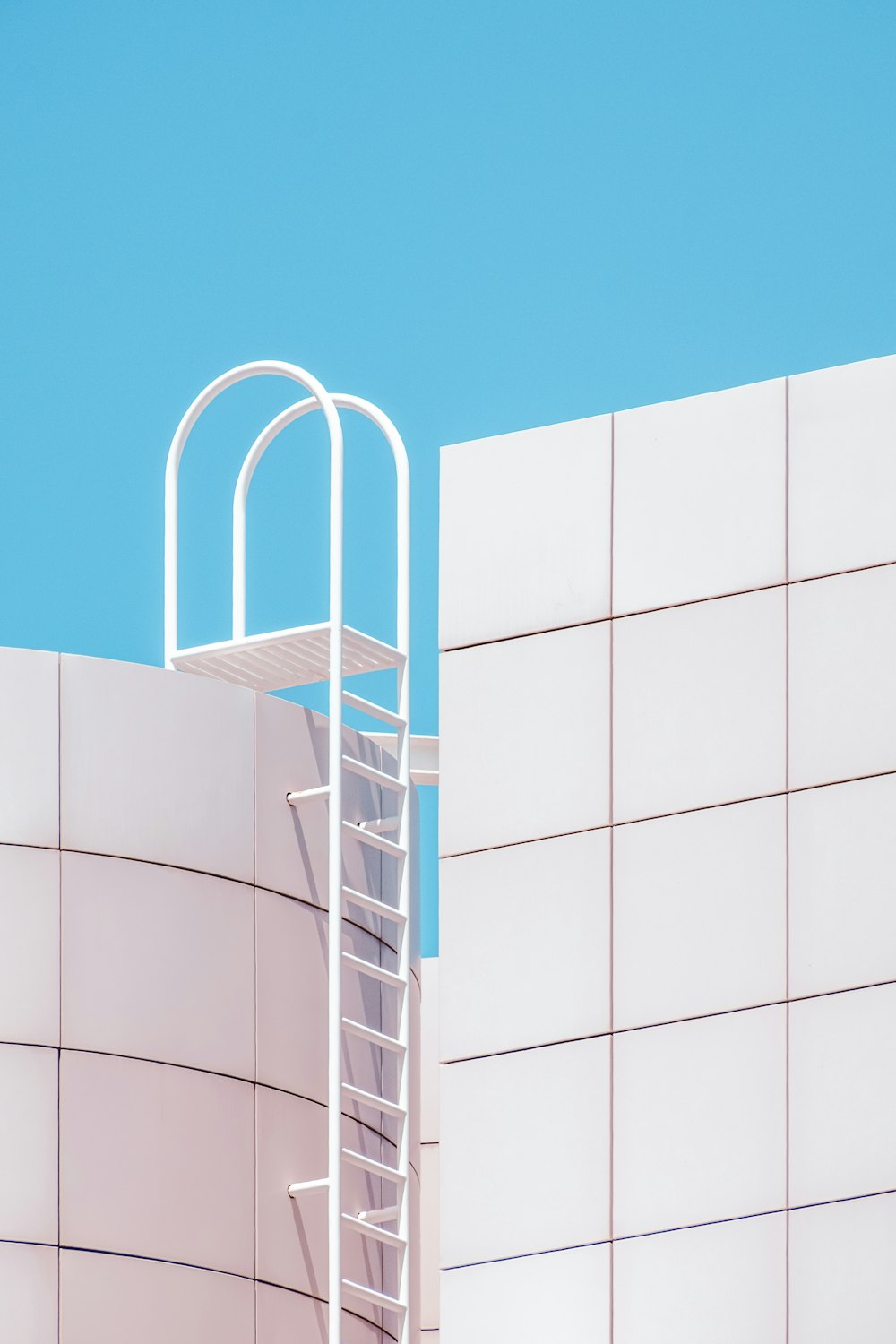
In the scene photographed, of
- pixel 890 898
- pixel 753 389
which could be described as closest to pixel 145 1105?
pixel 890 898

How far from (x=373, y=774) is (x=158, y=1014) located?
1.89 metres

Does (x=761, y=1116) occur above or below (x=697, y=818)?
below

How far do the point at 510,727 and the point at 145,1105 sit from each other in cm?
254

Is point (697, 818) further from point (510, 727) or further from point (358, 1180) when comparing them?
point (358, 1180)

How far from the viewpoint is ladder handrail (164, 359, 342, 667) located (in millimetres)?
11516

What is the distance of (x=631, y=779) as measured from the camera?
9508 millimetres

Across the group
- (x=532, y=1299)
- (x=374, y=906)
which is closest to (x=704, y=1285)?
(x=532, y=1299)

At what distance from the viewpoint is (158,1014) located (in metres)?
10.4

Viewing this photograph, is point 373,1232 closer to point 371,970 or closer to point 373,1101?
point 373,1101

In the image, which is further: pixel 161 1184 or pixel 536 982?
pixel 161 1184

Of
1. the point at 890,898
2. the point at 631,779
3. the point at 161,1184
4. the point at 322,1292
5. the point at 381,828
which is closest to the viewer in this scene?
the point at 890,898

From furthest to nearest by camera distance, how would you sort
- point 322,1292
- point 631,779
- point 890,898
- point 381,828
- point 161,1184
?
point 381,828, point 322,1292, point 161,1184, point 631,779, point 890,898

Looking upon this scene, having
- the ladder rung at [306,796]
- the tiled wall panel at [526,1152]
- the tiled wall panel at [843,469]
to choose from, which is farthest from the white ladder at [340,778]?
the tiled wall panel at [843,469]

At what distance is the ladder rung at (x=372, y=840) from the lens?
11.3 metres
